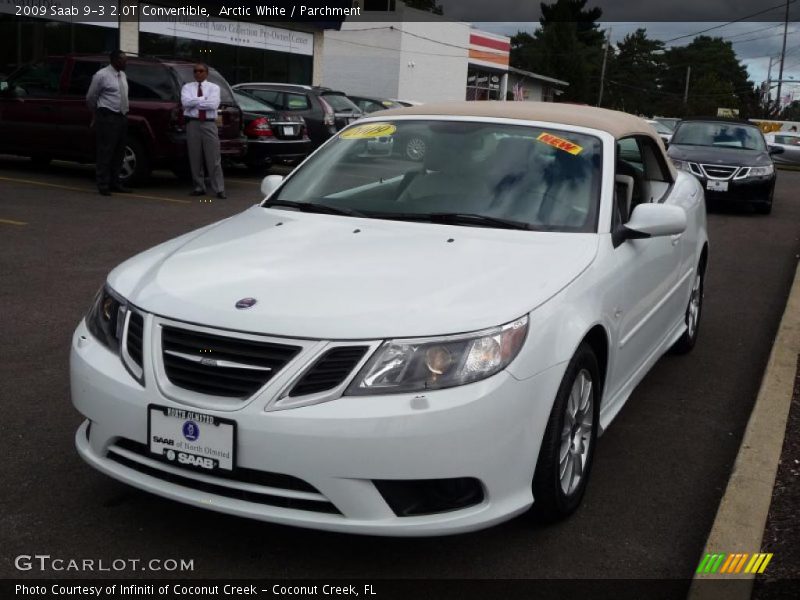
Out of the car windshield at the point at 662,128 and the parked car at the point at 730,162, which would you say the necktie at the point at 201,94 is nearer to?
the parked car at the point at 730,162

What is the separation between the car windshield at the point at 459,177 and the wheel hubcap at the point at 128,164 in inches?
353

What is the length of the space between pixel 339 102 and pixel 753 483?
16694 mm

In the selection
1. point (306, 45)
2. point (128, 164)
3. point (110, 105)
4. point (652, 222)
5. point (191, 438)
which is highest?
point (306, 45)

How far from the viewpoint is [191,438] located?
3.14 meters

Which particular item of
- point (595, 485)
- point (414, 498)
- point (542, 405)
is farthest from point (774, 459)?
point (414, 498)

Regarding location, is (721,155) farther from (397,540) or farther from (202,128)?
(397,540)

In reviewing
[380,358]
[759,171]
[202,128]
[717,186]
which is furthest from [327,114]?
[380,358]

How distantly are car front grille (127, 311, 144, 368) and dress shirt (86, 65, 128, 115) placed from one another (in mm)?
9535

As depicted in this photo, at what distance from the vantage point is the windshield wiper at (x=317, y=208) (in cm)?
446

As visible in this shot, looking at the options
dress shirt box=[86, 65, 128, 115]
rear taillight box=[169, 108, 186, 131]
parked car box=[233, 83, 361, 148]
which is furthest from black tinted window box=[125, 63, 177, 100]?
parked car box=[233, 83, 361, 148]

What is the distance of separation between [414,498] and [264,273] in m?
1.01

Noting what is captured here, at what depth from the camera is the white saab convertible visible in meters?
3.05

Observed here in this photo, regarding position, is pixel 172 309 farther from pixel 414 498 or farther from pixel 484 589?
pixel 484 589

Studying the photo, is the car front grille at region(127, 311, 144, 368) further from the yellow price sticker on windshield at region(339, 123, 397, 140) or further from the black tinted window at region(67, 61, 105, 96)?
the black tinted window at region(67, 61, 105, 96)
